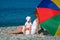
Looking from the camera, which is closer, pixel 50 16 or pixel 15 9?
pixel 50 16

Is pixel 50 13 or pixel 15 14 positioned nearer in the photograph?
pixel 50 13

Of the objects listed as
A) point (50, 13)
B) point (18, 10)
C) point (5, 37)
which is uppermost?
point (18, 10)

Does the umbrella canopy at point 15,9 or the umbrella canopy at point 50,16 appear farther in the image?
the umbrella canopy at point 15,9

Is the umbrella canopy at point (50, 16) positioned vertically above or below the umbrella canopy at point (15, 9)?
below

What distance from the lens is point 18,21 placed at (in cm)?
1032

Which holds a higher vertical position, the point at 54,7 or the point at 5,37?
the point at 54,7

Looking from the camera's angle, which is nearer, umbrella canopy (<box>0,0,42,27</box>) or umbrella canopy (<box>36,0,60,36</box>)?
umbrella canopy (<box>36,0,60,36</box>)

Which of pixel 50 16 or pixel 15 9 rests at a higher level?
pixel 15 9

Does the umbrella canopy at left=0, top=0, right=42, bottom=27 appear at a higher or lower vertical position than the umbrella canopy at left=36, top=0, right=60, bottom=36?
higher

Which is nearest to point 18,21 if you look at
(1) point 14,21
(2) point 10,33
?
(1) point 14,21

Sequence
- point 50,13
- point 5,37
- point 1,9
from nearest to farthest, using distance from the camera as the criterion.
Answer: point 5,37, point 50,13, point 1,9

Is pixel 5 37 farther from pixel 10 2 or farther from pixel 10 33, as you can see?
pixel 10 2

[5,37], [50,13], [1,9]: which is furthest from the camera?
[1,9]

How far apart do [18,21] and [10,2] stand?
0.80m
